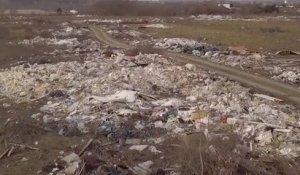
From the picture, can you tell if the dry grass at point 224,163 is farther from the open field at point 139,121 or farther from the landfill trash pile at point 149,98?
the landfill trash pile at point 149,98

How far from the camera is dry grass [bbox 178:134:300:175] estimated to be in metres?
8.31

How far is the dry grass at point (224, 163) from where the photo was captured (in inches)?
327

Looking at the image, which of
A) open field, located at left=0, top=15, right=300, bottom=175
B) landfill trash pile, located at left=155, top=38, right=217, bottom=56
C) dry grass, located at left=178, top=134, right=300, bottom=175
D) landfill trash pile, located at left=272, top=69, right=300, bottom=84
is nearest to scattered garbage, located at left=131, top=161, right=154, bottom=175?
open field, located at left=0, top=15, right=300, bottom=175

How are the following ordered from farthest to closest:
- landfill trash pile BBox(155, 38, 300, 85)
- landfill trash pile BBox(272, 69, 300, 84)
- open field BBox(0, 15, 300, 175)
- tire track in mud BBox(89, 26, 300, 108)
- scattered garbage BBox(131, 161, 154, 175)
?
landfill trash pile BBox(155, 38, 300, 85)
landfill trash pile BBox(272, 69, 300, 84)
tire track in mud BBox(89, 26, 300, 108)
open field BBox(0, 15, 300, 175)
scattered garbage BBox(131, 161, 154, 175)

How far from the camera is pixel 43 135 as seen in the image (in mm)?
11828

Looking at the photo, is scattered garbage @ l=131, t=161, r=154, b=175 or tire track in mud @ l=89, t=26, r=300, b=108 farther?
tire track in mud @ l=89, t=26, r=300, b=108

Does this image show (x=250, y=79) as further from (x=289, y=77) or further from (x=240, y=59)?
(x=240, y=59)

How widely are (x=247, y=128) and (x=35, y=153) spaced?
493 centimetres

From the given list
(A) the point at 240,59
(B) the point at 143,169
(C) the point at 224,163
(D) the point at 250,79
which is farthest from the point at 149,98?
(A) the point at 240,59

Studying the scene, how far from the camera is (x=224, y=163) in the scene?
27.6ft

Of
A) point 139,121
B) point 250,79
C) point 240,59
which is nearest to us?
point 139,121

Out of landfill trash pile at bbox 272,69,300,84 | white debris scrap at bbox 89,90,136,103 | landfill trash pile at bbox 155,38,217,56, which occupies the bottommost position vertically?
landfill trash pile at bbox 155,38,217,56

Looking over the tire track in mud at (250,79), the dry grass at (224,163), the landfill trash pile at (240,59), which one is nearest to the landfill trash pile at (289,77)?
the landfill trash pile at (240,59)

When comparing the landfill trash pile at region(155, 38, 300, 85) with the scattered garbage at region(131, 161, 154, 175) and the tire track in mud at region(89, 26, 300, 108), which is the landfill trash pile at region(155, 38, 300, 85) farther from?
the scattered garbage at region(131, 161, 154, 175)
